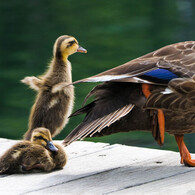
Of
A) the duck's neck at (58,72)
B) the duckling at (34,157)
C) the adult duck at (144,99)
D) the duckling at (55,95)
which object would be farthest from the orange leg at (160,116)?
the duck's neck at (58,72)

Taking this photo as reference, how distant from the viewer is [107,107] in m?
3.84

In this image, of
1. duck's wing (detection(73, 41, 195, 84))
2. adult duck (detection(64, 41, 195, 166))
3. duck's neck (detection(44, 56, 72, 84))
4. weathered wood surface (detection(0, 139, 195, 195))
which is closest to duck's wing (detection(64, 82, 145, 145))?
adult duck (detection(64, 41, 195, 166))

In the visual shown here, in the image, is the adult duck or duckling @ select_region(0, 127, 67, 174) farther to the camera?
duckling @ select_region(0, 127, 67, 174)

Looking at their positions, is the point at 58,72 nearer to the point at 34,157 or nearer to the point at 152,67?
the point at 34,157

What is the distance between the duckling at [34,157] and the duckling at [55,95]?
3.42ft

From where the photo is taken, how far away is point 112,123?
12.9 feet

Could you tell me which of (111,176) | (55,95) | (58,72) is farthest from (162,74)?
(58,72)

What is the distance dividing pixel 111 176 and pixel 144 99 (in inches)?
18.8

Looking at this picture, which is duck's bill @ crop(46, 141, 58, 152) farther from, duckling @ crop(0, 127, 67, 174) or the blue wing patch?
the blue wing patch

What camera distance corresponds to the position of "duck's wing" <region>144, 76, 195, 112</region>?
379cm

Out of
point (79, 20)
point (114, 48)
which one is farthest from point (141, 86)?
point (79, 20)

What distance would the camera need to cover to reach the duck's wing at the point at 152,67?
146 inches

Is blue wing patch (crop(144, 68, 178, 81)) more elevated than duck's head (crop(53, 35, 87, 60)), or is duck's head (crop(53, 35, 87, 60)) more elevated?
duck's head (crop(53, 35, 87, 60))

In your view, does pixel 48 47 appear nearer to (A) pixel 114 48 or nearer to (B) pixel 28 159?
(A) pixel 114 48
